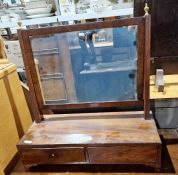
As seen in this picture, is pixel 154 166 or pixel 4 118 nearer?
pixel 154 166

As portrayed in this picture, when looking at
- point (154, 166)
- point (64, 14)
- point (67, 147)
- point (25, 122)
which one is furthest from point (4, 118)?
point (154, 166)

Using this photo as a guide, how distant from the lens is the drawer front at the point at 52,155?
4.21ft

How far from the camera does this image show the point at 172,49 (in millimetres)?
1491

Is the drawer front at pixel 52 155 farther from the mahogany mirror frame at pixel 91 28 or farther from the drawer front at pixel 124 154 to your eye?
the mahogany mirror frame at pixel 91 28

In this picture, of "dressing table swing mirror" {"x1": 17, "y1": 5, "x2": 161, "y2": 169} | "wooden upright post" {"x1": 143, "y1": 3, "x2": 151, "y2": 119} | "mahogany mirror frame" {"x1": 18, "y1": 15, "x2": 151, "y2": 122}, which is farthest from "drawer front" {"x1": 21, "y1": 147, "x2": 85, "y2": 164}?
"wooden upright post" {"x1": 143, "y1": 3, "x2": 151, "y2": 119}

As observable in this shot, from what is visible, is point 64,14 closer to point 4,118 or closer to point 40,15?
point 40,15

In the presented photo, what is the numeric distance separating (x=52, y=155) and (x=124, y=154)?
1.44 feet

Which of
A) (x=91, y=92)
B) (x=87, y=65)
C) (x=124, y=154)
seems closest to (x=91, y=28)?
(x=87, y=65)

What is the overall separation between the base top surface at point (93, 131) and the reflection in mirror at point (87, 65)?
0.14 metres

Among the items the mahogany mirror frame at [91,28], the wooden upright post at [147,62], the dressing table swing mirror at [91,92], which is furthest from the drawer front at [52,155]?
the wooden upright post at [147,62]

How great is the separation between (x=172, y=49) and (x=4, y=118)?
1248mm

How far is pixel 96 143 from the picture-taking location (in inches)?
48.3

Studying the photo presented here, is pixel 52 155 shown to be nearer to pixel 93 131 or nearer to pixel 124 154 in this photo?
pixel 93 131

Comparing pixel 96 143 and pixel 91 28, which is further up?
pixel 91 28
